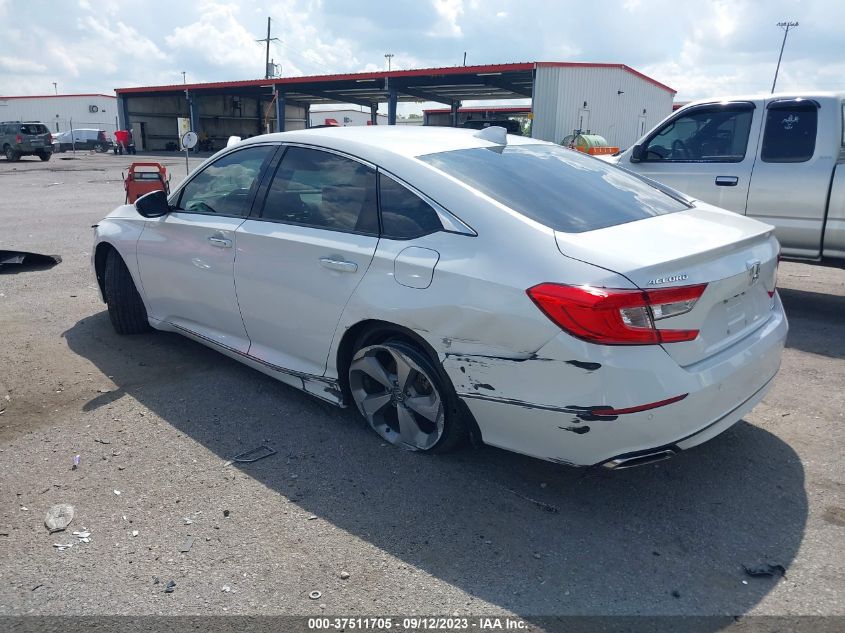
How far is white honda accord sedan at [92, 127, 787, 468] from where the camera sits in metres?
2.60

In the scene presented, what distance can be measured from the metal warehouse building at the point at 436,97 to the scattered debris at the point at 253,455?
14417 mm

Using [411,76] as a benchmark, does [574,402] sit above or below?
below

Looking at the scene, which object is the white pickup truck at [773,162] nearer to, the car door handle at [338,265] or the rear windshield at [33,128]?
the car door handle at [338,265]

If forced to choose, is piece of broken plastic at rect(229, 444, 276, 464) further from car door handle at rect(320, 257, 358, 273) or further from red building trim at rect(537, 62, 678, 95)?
red building trim at rect(537, 62, 678, 95)

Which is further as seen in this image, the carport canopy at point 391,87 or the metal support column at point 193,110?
the metal support column at point 193,110

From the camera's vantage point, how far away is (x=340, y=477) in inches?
130

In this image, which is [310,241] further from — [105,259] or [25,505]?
[105,259]

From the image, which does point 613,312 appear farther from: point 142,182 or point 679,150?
point 142,182

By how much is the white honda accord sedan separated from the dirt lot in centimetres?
33

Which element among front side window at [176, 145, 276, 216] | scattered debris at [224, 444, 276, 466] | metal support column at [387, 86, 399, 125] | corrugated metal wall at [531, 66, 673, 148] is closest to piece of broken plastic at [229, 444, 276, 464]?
scattered debris at [224, 444, 276, 466]

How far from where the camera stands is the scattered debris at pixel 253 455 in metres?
3.45

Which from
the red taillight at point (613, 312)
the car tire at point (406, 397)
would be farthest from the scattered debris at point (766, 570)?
the car tire at point (406, 397)

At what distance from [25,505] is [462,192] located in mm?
2445

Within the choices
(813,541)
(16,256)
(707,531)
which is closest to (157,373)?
(707,531)
